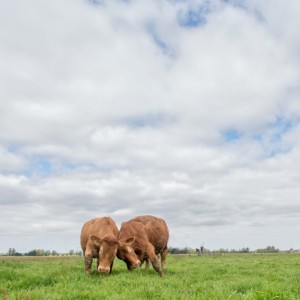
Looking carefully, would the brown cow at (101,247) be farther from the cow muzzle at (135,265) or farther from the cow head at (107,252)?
the cow muzzle at (135,265)

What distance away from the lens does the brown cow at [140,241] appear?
15.2 metres

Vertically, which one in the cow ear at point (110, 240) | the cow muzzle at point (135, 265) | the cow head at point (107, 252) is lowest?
the cow muzzle at point (135, 265)

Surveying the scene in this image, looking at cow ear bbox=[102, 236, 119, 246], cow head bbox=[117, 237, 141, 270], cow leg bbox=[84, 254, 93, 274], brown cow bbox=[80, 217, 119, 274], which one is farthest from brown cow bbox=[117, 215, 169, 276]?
cow leg bbox=[84, 254, 93, 274]

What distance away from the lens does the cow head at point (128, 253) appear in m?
15.2

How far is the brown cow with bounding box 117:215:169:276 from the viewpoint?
15.2 m

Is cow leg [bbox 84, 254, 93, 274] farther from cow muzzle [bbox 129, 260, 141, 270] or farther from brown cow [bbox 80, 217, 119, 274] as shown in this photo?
cow muzzle [bbox 129, 260, 141, 270]

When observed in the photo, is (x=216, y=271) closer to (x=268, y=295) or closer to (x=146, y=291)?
(x=146, y=291)

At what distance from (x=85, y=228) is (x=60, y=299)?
8797 mm

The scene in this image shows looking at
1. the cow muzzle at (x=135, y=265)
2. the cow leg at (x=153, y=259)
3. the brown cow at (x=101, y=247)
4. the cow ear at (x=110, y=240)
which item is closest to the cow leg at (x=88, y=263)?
the brown cow at (x=101, y=247)

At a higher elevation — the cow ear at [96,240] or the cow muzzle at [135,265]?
the cow ear at [96,240]

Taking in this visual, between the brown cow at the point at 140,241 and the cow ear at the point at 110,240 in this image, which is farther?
the brown cow at the point at 140,241

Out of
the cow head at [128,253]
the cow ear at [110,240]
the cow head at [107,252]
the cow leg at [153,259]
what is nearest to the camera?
the cow head at [107,252]

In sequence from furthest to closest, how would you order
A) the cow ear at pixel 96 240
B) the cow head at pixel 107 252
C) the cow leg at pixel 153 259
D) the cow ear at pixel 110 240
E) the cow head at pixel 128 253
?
the cow head at pixel 128 253, the cow leg at pixel 153 259, the cow ear at pixel 96 240, the cow ear at pixel 110 240, the cow head at pixel 107 252

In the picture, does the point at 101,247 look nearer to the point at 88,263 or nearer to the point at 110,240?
the point at 110,240
